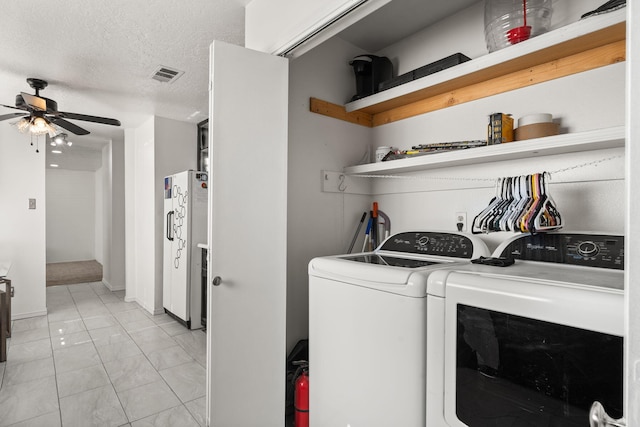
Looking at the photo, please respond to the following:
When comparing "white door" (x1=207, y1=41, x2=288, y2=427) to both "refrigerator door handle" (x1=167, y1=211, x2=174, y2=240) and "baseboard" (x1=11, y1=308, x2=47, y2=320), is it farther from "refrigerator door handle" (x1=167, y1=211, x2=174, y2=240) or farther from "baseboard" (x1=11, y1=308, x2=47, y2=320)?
"baseboard" (x1=11, y1=308, x2=47, y2=320)

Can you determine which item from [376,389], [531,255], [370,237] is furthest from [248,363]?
[531,255]

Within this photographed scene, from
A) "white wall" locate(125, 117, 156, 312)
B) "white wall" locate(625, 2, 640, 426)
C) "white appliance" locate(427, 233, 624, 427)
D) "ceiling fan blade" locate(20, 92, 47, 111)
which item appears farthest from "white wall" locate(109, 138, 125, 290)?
"white wall" locate(625, 2, 640, 426)

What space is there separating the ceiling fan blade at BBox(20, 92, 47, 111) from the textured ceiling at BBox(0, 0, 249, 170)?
0.82 ft

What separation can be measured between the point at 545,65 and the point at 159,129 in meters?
4.11

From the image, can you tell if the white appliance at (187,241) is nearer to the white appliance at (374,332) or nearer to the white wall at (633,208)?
the white appliance at (374,332)

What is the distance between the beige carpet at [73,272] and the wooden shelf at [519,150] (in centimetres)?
651

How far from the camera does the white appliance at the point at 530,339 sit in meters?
0.88

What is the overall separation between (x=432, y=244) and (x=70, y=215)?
31.5 ft

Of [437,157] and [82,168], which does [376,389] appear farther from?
[82,168]

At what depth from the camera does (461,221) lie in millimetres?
1986

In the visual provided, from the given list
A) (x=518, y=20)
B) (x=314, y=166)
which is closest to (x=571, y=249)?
(x=518, y=20)

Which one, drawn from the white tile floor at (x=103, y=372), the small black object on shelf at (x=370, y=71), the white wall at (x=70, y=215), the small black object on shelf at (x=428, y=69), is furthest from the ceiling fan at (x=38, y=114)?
the white wall at (x=70, y=215)

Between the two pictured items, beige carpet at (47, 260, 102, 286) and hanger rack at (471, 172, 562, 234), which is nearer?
hanger rack at (471, 172, 562, 234)

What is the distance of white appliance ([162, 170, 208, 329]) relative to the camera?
386cm
